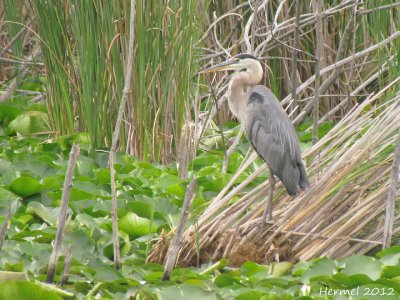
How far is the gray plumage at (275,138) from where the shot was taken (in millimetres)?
3973

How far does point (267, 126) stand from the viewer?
14.3ft

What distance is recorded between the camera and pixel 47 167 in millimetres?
4723

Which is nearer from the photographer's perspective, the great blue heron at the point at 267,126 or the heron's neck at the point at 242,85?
the great blue heron at the point at 267,126

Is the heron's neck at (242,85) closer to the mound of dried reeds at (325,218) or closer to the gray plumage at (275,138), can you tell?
the gray plumage at (275,138)

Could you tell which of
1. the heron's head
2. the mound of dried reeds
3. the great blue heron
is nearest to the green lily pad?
the mound of dried reeds

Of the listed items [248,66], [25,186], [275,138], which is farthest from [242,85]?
[25,186]

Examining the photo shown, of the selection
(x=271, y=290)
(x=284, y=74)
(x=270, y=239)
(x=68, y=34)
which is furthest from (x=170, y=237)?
(x=284, y=74)

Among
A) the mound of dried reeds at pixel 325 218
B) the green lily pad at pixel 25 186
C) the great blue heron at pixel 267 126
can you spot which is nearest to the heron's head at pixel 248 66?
the great blue heron at pixel 267 126

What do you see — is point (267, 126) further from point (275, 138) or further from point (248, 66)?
point (248, 66)

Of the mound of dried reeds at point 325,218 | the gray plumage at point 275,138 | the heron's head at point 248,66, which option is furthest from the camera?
the heron's head at point 248,66

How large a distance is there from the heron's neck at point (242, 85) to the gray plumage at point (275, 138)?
0.10 meters

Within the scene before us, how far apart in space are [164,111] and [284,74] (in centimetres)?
149

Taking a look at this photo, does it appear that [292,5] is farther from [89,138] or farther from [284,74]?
[89,138]

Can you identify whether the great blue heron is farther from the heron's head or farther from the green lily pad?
the green lily pad
